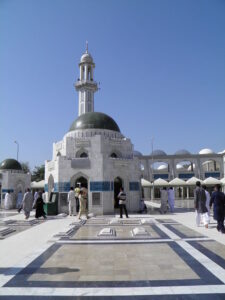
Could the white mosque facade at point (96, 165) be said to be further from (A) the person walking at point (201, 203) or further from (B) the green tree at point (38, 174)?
(B) the green tree at point (38, 174)

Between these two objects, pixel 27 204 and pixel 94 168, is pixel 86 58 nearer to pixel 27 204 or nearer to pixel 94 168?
pixel 94 168

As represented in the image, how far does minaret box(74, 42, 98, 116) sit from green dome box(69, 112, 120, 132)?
619 cm

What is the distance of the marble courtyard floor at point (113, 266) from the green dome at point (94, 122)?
12.6 meters

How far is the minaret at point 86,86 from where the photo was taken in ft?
90.5

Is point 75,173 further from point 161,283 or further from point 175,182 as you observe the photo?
point 175,182

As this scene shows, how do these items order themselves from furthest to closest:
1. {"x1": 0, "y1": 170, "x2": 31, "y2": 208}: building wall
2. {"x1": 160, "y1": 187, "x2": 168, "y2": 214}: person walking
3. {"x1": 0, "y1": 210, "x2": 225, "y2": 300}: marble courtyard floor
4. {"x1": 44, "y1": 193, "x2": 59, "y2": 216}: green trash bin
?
1. {"x1": 0, "y1": 170, "x2": 31, "y2": 208}: building wall
2. {"x1": 160, "y1": 187, "x2": 168, "y2": 214}: person walking
3. {"x1": 44, "y1": 193, "x2": 59, "y2": 216}: green trash bin
4. {"x1": 0, "y1": 210, "x2": 225, "y2": 300}: marble courtyard floor

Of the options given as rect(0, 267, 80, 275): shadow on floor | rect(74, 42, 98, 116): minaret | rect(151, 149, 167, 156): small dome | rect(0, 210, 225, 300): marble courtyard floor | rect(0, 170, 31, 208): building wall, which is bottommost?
rect(0, 210, 225, 300): marble courtyard floor

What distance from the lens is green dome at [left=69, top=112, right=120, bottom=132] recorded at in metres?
20.5

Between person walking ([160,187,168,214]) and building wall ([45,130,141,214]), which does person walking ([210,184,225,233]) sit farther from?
building wall ([45,130,141,214])

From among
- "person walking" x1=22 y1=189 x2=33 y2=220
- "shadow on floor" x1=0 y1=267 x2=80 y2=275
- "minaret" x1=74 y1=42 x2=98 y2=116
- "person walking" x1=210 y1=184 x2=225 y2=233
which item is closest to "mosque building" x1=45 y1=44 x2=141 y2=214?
"person walking" x1=22 y1=189 x2=33 y2=220

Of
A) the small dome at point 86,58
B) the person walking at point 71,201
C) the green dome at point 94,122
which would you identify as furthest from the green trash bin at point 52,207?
the small dome at point 86,58

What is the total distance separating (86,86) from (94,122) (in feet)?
28.1

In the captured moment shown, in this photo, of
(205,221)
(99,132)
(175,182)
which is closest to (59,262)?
(205,221)

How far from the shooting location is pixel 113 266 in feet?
17.6
